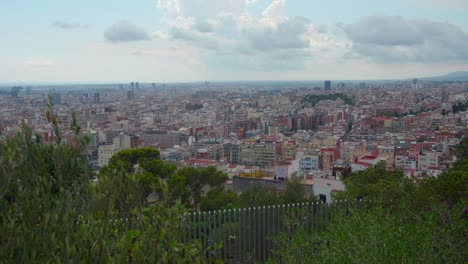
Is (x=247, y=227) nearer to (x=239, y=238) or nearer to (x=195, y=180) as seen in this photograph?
(x=239, y=238)

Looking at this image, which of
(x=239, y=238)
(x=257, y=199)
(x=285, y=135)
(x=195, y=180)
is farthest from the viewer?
(x=285, y=135)

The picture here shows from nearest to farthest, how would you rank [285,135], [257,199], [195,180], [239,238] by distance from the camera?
[239,238] < [257,199] < [195,180] < [285,135]

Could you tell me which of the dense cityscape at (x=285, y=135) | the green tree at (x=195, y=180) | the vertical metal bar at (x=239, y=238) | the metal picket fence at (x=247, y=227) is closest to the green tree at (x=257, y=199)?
the green tree at (x=195, y=180)

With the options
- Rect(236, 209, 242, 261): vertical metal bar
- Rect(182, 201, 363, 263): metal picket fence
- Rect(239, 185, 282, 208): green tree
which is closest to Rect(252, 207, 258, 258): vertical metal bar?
Rect(182, 201, 363, 263): metal picket fence

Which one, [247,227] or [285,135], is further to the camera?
[285,135]

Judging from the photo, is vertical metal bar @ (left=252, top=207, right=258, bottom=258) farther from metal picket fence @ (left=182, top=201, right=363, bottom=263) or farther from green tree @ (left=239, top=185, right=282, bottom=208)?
green tree @ (left=239, top=185, right=282, bottom=208)

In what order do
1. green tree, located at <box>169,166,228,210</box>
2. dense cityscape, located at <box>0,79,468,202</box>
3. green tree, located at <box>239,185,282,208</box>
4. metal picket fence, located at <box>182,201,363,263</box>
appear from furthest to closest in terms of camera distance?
dense cityscape, located at <box>0,79,468,202</box> → green tree, located at <box>169,166,228,210</box> → green tree, located at <box>239,185,282,208</box> → metal picket fence, located at <box>182,201,363,263</box>

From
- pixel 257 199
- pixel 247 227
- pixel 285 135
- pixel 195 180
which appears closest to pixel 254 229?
pixel 247 227

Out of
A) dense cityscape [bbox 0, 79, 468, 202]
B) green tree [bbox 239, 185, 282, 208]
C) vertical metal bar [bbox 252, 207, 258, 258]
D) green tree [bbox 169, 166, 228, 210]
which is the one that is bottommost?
dense cityscape [bbox 0, 79, 468, 202]

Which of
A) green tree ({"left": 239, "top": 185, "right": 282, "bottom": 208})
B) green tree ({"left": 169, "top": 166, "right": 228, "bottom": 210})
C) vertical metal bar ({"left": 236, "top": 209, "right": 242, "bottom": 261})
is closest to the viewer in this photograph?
vertical metal bar ({"left": 236, "top": 209, "right": 242, "bottom": 261})

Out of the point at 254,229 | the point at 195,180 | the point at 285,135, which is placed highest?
the point at 254,229
